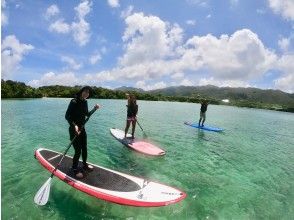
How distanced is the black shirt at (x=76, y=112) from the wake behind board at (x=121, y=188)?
1.84m

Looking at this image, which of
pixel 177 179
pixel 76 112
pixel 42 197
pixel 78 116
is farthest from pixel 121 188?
pixel 177 179

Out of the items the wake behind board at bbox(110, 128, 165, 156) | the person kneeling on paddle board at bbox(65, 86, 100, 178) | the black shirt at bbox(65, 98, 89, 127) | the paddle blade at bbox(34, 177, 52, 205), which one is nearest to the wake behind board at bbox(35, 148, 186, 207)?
the person kneeling on paddle board at bbox(65, 86, 100, 178)

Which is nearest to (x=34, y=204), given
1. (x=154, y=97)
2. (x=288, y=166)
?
(x=288, y=166)

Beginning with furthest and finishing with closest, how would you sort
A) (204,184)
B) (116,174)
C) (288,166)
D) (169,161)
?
(288,166) < (169,161) < (204,184) < (116,174)

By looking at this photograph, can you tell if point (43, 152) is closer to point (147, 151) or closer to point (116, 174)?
point (116, 174)

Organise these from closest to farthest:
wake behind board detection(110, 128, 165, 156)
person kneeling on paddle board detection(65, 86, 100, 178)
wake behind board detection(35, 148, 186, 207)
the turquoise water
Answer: wake behind board detection(35, 148, 186, 207)
the turquoise water
person kneeling on paddle board detection(65, 86, 100, 178)
wake behind board detection(110, 128, 165, 156)

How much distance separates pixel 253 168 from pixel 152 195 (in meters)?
8.33

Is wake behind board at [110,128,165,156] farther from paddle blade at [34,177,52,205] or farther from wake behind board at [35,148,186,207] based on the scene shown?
paddle blade at [34,177,52,205]

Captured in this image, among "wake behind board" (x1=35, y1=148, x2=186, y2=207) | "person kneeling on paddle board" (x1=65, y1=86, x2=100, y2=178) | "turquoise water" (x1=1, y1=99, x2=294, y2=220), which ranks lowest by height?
"turquoise water" (x1=1, y1=99, x2=294, y2=220)

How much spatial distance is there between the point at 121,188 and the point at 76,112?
286 cm

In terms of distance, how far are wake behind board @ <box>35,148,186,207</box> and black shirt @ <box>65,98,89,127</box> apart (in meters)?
1.84

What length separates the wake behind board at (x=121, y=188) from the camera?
327 inches

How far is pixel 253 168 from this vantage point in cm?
1492

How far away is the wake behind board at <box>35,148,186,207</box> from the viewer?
830cm
